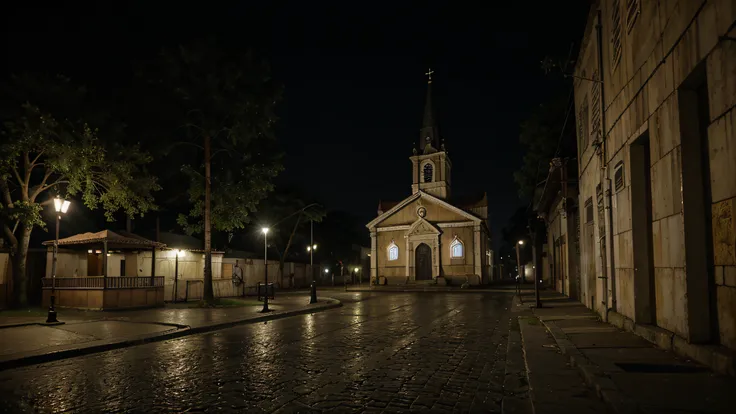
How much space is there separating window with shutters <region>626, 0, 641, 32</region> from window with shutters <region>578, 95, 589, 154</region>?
6.18 m

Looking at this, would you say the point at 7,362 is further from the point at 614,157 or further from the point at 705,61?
the point at 614,157

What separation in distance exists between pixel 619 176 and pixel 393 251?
136 feet

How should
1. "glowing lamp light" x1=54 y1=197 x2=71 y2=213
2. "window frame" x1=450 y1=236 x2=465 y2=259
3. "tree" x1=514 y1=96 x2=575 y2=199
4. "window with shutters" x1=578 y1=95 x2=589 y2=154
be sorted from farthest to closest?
1. "window frame" x1=450 y1=236 x2=465 y2=259
2. "tree" x1=514 y1=96 x2=575 y2=199
3. "glowing lamp light" x1=54 y1=197 x2=71 y2=213
4. "window with shutters" x1=578 y1=95 x2=589 y2=154

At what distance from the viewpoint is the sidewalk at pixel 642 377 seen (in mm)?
5180

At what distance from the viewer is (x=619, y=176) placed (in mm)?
11375

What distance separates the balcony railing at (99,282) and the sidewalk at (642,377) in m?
16.9

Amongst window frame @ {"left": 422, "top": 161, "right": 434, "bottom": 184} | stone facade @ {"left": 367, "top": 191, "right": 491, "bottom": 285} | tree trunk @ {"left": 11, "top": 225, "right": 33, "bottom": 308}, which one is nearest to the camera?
tree trunk @ {"left": 11, "top": 225, "right": 33, "bottom": 308}

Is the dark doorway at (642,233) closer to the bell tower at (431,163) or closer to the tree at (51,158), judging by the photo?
the tree at (51,158)

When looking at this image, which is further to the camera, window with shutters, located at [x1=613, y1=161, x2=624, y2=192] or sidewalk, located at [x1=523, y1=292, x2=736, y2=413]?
window with shutters, located at [x1=613, y1=161, x2=624, y2=192]

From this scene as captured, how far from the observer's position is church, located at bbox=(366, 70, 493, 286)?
48.9 metres

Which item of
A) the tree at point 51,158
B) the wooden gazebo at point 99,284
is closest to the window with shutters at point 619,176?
the wooden gazebo at point 99,284

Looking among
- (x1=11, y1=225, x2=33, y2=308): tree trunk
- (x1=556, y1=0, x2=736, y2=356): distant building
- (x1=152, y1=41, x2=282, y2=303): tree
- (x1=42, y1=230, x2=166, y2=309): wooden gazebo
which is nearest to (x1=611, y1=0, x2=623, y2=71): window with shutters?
(x1=556, y1=0, x2=736, y2=356): distant building

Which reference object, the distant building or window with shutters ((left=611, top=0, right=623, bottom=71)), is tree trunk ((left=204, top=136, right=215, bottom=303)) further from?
window with shutters ((left=611, top=0, right=623, bottom=71))

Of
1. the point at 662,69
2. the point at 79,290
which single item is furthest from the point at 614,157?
the point at 79,290
